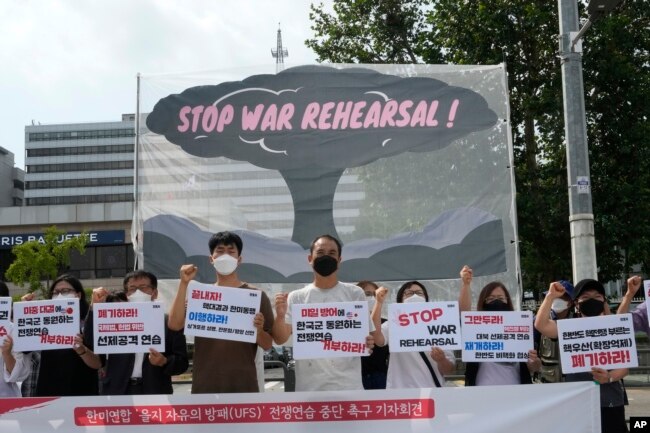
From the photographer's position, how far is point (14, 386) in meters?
5.96

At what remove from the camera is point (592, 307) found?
540 centimetres

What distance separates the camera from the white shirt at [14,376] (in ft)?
19.0

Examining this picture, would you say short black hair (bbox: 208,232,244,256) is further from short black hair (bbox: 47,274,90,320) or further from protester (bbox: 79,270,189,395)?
short black hair (bbox: 47,274,90,320)

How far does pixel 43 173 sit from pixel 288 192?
110062 millimetres

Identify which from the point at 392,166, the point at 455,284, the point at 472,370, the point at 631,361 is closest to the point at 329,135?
the point at 392,166

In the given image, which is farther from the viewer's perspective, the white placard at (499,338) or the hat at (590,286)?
the hat at (590,286)

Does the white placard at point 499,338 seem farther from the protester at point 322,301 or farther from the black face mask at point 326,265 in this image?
the black face mask at point 326,265

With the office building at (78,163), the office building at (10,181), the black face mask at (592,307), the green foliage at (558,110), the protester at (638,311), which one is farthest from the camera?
the office building at (78,163)

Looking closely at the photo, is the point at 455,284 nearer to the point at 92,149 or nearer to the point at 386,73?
the point at 386,73

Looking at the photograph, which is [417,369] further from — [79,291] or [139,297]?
[79,291]

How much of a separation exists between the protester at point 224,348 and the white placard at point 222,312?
0.23 ft

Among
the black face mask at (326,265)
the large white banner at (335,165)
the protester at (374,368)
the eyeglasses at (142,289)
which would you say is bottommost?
the protester at (374,368)

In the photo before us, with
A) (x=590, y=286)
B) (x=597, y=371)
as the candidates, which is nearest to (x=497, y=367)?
(x=597, y=371)

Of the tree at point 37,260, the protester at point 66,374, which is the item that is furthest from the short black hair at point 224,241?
the tree at point 37,260
